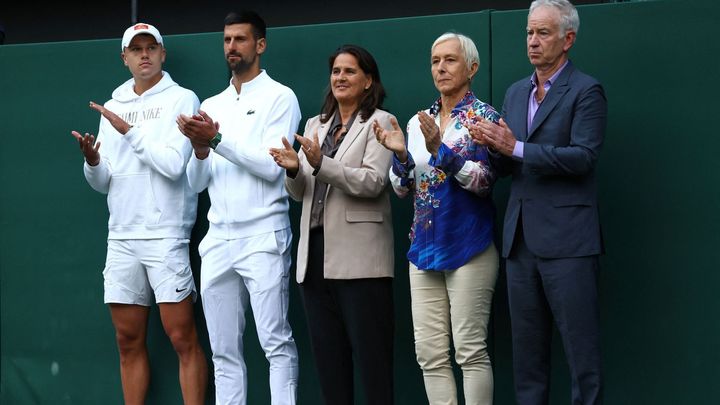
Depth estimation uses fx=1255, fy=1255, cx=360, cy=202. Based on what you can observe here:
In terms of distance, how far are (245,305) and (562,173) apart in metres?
1.84

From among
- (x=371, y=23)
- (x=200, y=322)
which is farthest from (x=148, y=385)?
(x=371, y=23)

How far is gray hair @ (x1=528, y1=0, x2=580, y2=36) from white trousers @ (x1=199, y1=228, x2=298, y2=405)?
169cm

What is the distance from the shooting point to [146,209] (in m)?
6.48

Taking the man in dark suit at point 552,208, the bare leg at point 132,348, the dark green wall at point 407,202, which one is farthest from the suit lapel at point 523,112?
the bare leg at point 132,348

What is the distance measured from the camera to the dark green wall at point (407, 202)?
Answer: 18.9ft

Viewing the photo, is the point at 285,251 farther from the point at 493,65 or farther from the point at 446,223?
the point at 493,65

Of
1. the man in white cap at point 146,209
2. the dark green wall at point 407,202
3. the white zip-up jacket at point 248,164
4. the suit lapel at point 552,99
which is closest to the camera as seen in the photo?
the suit lapel at point 552,99

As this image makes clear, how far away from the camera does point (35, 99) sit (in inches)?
285

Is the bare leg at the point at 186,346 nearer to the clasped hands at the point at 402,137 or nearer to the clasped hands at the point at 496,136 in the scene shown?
the clasped hands at the point at 402,137

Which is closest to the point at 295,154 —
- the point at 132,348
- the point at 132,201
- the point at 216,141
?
the point at 216,141

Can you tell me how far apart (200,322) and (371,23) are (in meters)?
1.83

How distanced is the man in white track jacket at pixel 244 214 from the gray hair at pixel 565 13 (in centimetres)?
143

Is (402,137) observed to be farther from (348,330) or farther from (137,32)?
(137,32)

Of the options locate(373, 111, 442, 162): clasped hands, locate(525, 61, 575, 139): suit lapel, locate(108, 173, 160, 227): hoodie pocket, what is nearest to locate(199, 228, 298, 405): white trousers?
locate(108, 173, 160, 227): hoodie pocket
